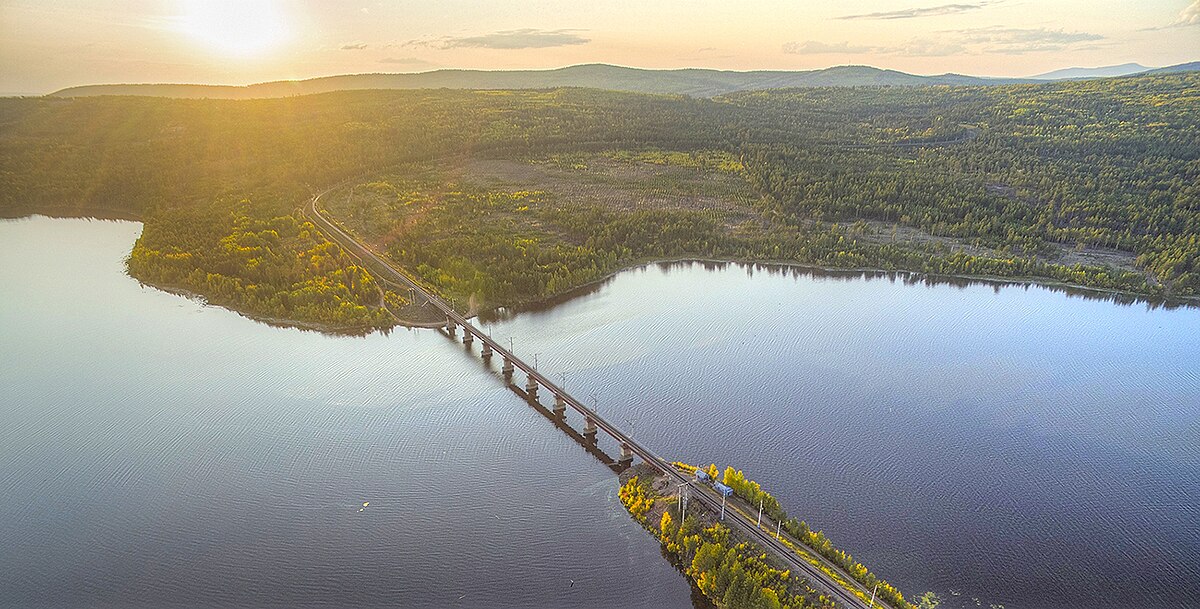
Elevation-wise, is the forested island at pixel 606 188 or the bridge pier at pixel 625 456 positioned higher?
the forested island at pixel 606 188

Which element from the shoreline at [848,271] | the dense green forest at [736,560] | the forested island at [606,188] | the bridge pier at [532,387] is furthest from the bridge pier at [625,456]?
the forested island at [606,188]

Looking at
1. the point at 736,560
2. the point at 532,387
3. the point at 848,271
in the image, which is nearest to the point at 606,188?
the point at 848,271

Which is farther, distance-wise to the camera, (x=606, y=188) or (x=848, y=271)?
(x=606, y=188)

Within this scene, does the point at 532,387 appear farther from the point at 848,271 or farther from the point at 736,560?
the point at 848,271

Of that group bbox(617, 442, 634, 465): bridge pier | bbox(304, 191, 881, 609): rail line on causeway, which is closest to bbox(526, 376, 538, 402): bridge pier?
bbox(304, 191, 881, 609): rail line on causeway

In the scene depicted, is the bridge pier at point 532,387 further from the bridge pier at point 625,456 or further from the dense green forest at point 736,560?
the dense green forest at point 736,560

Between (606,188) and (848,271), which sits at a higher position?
(606,188)
